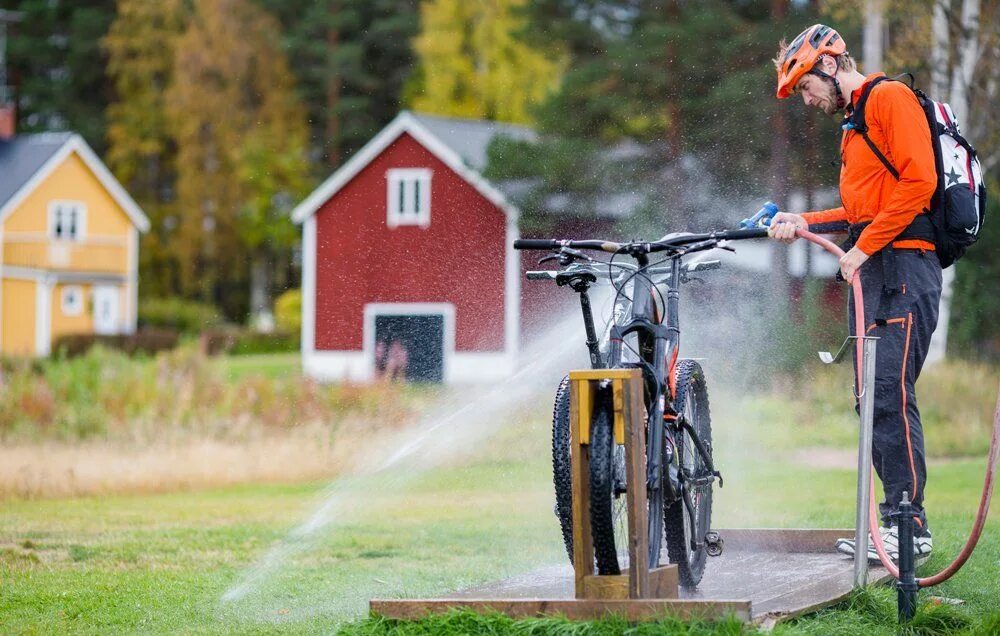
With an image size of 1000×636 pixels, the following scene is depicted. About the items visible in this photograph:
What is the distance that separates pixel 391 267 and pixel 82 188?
1626cm

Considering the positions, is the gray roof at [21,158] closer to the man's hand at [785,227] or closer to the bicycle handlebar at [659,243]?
the man's hand at [785,227]

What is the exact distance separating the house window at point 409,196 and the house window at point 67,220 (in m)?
16.2

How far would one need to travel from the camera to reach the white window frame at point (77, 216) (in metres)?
44.9

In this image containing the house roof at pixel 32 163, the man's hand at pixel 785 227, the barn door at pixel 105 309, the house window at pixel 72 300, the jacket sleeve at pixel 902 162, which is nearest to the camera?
the man's hand at pixel 785 227

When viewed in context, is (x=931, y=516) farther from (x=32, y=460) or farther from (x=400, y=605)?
(x=32, y=460)

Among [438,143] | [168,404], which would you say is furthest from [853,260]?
[438,143]

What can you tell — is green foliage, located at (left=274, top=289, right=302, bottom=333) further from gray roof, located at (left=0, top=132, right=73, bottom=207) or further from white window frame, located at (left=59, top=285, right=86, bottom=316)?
gray roof, located at (left=0, top=132, right=73, bottom=207)

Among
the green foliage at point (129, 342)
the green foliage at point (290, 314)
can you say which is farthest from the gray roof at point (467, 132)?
the green foliage at point (290, 314)

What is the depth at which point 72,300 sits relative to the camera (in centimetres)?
4594

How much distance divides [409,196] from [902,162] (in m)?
26.8

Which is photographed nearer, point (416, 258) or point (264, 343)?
point (416, 258)

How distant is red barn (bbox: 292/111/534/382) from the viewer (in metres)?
31.2

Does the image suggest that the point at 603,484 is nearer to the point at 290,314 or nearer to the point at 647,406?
the point at 647,406

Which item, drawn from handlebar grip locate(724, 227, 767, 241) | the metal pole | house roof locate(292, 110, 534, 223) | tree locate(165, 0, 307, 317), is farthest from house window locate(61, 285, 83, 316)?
handlebar grip locate(724, 227, 767, 241)
